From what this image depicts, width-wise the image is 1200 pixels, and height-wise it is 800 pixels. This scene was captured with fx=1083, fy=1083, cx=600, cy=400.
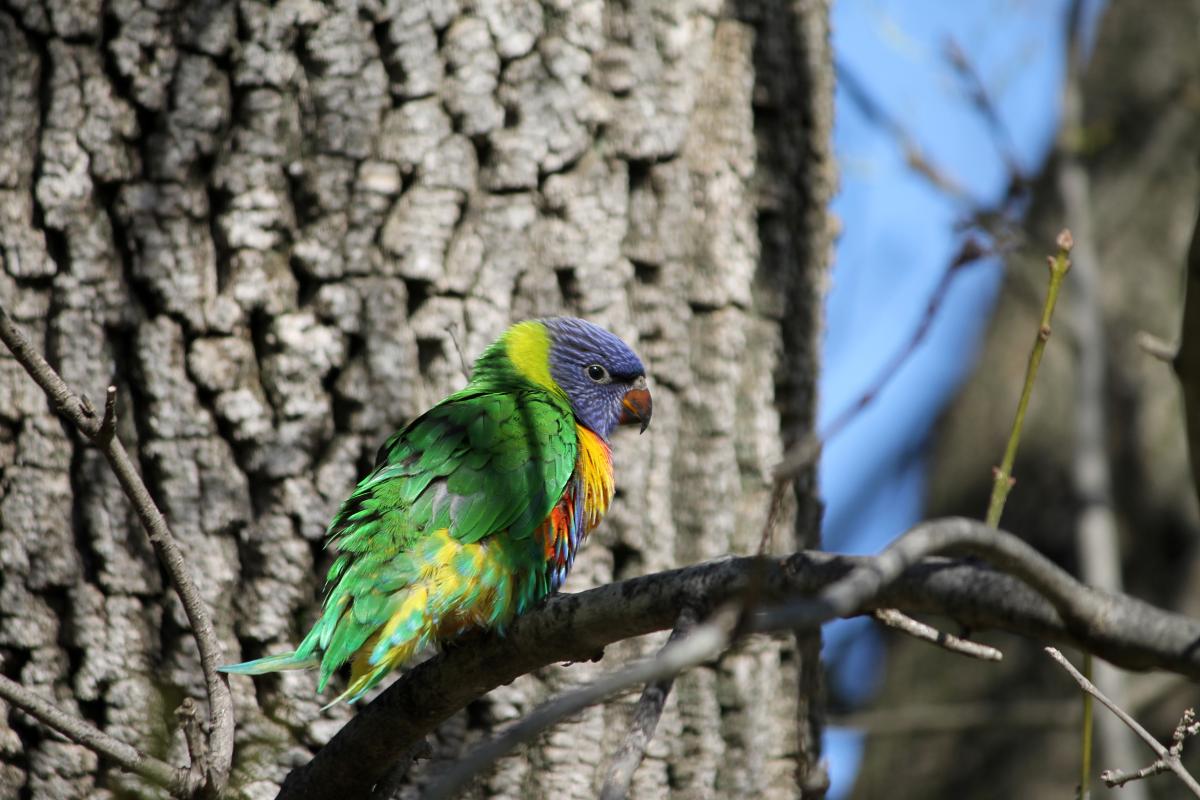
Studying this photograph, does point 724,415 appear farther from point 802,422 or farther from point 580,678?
point 580,678

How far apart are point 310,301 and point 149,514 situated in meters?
1.08

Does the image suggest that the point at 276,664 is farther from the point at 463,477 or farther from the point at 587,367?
the point at 587,367

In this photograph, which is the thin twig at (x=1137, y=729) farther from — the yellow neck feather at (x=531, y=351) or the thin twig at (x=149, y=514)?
the yellow neck feather at (x=531, y=351)

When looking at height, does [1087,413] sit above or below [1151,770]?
above

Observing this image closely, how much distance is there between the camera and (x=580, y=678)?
310 centimetres

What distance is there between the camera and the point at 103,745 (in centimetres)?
197

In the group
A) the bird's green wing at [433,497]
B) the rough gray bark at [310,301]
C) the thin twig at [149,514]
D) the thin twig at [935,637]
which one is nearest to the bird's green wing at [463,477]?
the bird's green wing at [433,497]

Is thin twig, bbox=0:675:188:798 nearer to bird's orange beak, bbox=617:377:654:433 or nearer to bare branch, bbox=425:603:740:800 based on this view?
bare branch, bbox=425:603:740:800

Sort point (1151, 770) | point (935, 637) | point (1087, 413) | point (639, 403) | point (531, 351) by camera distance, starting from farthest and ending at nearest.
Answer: point (1087, 413) < point (531, 351) < point (639, 403) < point (1151, 770) < point (935, 637)

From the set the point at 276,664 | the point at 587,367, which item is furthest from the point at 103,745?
the point at 587,367

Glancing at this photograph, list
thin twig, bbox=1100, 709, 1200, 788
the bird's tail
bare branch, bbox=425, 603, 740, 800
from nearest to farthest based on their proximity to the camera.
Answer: bare branch, bbox=425, 603, 740, 800, thin twig, bbox=1100, 709, 1200, 788, the bird's tail

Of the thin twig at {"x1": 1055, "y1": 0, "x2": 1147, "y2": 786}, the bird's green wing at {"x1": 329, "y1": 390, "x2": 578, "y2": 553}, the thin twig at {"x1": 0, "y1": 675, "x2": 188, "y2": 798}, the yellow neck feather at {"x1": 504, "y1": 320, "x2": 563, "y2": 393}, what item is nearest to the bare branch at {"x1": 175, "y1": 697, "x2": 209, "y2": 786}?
the thin twig at {"x1": 0, "y1": 675, "x2": 188, "y2": 798}

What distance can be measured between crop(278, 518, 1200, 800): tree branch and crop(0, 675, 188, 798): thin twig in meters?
0.41

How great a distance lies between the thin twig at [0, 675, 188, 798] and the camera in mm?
1945
